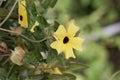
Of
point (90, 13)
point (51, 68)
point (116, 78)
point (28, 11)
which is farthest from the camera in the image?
point (90, 13)

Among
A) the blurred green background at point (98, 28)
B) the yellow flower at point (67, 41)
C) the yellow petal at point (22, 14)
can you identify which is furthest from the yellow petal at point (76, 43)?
the blurred green background at point (98, 28)

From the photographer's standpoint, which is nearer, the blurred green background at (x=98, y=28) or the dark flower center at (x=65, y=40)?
the dark flower center at (x=65, y=40)

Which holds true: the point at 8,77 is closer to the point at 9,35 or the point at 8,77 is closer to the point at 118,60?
the point at 9,35

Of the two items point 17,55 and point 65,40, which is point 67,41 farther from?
point 17,55

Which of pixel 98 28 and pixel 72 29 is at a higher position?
pixel 98 28

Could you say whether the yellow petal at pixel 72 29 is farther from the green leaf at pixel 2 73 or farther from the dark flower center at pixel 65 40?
the green leaf at pixel 2 73

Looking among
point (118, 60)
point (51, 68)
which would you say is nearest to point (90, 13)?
point (118, 60)

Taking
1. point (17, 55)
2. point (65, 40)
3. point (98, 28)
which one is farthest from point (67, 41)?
point (98, 28)
